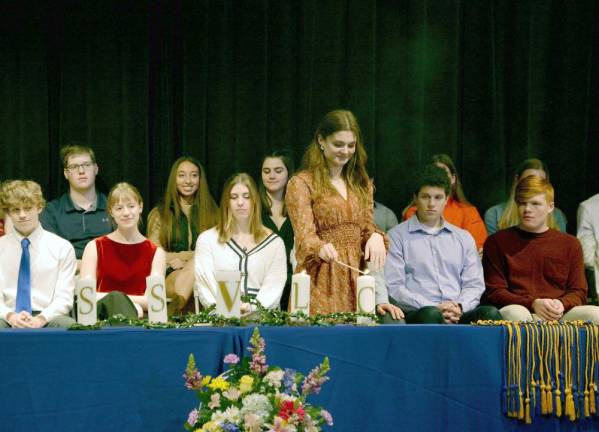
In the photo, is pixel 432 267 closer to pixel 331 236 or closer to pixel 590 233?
pixel 331 236

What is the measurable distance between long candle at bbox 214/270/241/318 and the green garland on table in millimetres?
33

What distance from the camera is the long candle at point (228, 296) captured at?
12.2ft

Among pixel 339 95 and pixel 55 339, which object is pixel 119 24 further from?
pixel 55 339

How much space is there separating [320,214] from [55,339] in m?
1.49

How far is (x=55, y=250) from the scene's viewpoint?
4445 millimetres

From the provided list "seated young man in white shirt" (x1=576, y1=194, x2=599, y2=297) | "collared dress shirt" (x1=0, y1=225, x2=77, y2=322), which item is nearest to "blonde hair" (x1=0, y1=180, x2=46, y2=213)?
"collared dress shirt" (x1=0, y1=225, x2=77, y2=322)

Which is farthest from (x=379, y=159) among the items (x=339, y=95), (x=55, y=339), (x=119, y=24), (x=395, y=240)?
(x=55, y=339)

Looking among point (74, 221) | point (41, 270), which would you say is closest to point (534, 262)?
point (41, 270)

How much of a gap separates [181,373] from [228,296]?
1.23 feet

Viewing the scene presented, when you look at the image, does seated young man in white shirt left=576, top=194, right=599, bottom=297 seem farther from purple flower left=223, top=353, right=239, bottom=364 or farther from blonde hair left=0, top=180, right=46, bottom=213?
blonde hair left=0, top=180, right=46, bottom=213

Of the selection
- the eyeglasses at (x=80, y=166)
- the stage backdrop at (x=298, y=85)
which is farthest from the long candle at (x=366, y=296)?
the stage backdrop at (x=298, y=85)

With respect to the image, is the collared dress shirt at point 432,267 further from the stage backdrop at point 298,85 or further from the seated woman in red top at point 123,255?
the stage backdrop at point 298,85

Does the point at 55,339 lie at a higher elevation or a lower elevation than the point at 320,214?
lower

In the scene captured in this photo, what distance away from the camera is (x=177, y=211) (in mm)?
5730
